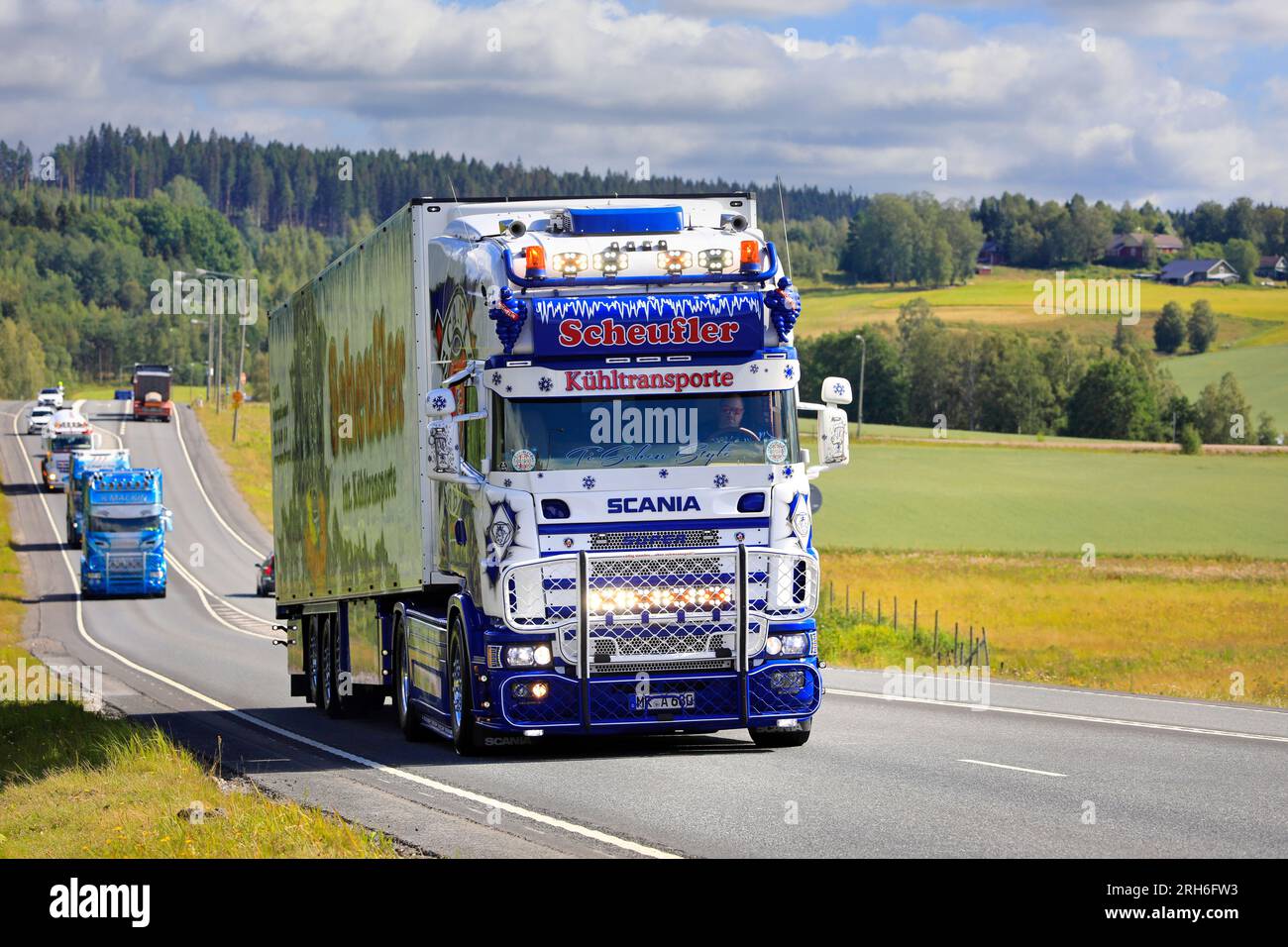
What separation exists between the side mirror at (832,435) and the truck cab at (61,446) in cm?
7635

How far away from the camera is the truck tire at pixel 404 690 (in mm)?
17703

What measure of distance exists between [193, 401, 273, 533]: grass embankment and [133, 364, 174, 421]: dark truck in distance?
2852mm

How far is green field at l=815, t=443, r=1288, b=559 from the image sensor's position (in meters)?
73.6

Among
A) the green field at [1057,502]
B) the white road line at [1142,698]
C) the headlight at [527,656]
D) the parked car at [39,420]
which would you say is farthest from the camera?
the parked car at [39,420]

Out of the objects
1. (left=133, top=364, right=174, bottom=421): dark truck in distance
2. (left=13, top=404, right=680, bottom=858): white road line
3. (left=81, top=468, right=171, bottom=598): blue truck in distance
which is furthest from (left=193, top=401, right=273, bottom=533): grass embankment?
(left=13, top=404, right=680, bottom=858): white road line

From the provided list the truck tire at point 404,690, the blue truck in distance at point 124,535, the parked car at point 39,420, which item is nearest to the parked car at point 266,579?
the blue truck in distance at point 124,535

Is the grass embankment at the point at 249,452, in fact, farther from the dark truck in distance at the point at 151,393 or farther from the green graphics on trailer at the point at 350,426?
the green graphics on trailer at the point at 350,426

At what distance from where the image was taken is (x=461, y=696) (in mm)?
15492

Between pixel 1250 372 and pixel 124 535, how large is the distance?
4627 inches

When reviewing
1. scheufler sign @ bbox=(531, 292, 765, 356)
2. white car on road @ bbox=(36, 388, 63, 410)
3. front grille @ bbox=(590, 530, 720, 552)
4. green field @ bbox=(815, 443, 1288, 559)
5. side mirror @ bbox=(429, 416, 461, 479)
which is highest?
scheufler sign @ bbox=(531, 292, 765, 356)

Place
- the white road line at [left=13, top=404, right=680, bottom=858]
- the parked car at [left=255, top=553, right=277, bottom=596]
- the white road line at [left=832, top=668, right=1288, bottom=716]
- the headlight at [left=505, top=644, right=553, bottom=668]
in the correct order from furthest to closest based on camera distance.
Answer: the parked car at [left=255, top=553, right=277, bottom=596]
the white road line at [left=832, top=668, right=1288, bottom=716]
the headlight at [left=505, top=644, right=553, bottom=668]
the white road line at [left=13, top=404, right=680, bottom=858]

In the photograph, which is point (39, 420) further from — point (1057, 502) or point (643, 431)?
point (643, 431)

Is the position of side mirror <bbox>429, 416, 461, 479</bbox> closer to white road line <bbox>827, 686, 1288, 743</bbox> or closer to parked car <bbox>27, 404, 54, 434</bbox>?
white road line <bbox>827, 686, 1288, 743</bbox>
